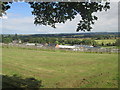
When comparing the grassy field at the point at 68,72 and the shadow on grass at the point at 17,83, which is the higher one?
the shadow on grass at the point at 17,83

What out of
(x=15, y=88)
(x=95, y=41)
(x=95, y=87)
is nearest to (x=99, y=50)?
(x=95, y=87)

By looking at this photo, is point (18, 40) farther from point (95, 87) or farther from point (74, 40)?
point (95, 87)

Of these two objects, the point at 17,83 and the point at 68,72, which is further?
the point at 68,72

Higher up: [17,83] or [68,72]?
[17,83]

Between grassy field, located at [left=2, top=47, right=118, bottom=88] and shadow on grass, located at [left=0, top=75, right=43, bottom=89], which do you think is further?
grassy field, located at [left=2, top=47, right=118, bottom=88]

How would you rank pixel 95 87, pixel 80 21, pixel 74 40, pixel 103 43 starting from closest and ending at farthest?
pixel 80 21 < pixel 95 87 < pixel 103 43 < pixel 74 40

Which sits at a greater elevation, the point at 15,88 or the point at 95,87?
the point at 15,88

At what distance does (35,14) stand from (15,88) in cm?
444

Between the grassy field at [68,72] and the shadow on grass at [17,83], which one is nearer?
the shadow on grass at [17,83]

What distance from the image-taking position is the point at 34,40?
84.1 m

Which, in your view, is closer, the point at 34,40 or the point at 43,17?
the point at 43,17

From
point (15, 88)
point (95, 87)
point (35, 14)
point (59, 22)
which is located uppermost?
point (35, 14)

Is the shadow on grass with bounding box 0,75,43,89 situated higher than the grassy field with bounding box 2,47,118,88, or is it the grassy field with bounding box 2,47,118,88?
the shadow on grass with bounding box 0,75,43,89

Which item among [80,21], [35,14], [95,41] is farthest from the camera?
[95,41]
